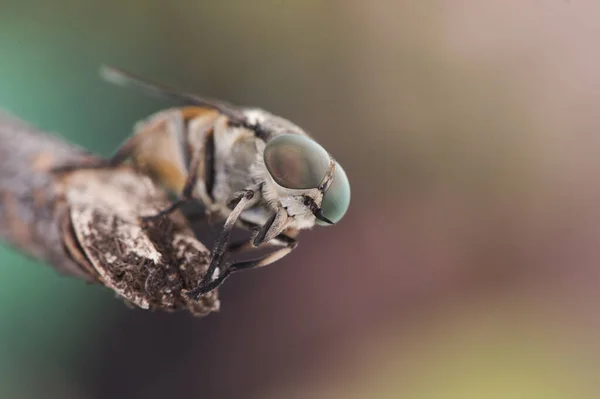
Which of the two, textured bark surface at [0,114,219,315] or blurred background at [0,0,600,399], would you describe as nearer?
textured bark surface at [0,114,219,315]

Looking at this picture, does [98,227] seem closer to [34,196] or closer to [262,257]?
[34,196]

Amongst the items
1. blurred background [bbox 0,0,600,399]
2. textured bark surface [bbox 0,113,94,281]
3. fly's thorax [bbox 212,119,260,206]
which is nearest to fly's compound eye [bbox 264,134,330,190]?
fly's thorax [bbox 212,119,260,206]

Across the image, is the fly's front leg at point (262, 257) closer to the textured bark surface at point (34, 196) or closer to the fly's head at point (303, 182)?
the fly's head at point (303, 182)

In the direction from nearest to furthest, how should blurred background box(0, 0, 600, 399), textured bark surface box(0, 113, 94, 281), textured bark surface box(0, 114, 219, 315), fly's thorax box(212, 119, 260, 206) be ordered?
1. textured bark surface box(0, 114, 219, 315)
2. textured bark surface box(0, 113, 94, 281)
3. fly's thorax box(212, 119, 260, 206)
4. blurred background box(0, 0, 600, 399)


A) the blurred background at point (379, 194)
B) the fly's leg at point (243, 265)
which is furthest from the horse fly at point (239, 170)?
the blurred background at point (379, 194)

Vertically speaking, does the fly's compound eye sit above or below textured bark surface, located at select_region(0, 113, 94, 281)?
above

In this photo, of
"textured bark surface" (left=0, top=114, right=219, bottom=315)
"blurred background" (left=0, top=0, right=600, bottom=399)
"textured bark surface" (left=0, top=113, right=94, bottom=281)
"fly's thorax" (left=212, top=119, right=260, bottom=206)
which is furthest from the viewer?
"blurred background" (left=0, top=0, right=600, bottom=399)

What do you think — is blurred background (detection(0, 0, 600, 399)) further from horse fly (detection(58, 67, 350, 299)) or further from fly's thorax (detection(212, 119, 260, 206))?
fly's thorax (detection(212, 119, 260, 206))

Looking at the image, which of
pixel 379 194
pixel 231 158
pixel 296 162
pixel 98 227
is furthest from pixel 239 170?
pixel 379 194

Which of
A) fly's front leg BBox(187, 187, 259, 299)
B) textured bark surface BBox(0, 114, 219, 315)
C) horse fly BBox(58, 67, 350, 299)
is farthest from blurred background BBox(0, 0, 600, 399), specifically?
fly's front leg BBox(187, 187, 259, 299)
